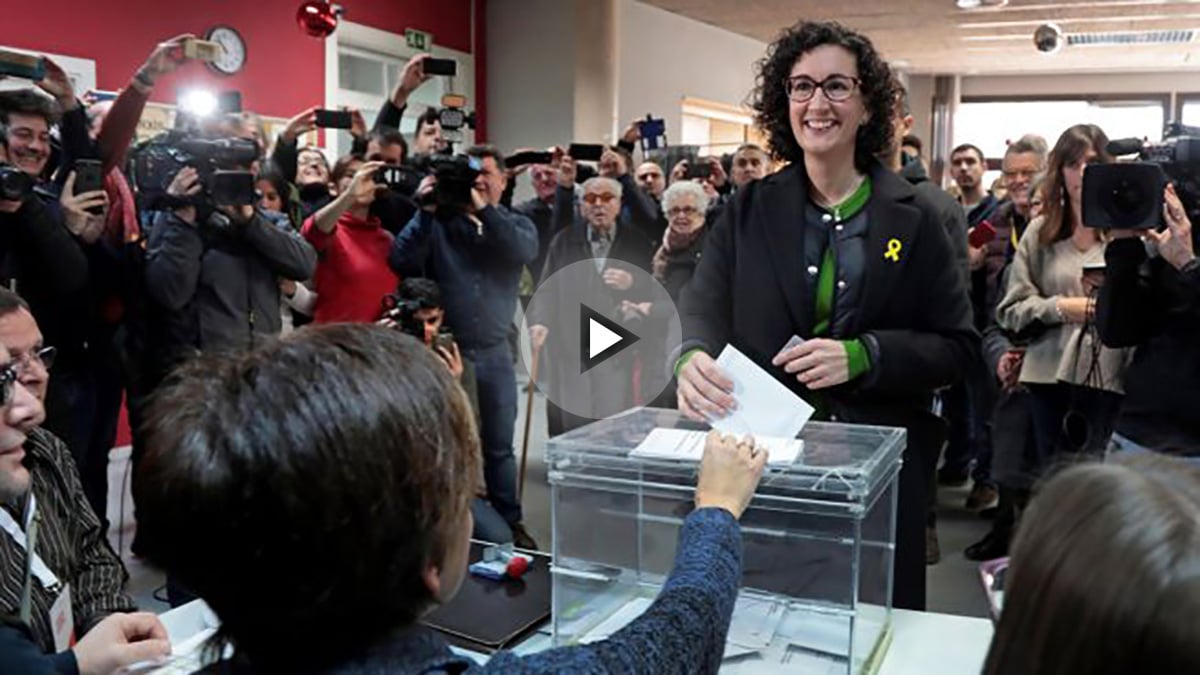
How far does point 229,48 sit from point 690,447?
5272 mm

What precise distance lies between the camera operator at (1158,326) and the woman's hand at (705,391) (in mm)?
1100

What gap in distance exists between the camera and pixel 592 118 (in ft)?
25.0

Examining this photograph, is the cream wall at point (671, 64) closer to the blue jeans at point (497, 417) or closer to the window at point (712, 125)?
the window at point (712, 125)

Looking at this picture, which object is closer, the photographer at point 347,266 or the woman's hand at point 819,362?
the woman's hand at point 819,362

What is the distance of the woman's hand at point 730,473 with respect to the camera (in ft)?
3.40

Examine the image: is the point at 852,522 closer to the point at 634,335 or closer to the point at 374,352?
the point at 374,352

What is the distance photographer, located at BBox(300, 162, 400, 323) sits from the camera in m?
3.45

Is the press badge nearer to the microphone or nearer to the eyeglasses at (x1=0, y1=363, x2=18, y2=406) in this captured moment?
the eyeglasses at (x1=0, y1=363, x2=18, y2=406)

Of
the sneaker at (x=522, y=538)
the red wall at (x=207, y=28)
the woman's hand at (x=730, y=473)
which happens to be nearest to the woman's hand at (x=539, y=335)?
the sneaker at (x=522, y=538)

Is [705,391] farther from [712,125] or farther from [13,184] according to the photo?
[712,125]

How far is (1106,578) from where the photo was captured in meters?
0.63

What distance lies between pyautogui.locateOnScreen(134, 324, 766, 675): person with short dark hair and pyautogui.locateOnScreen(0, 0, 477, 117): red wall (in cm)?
468
